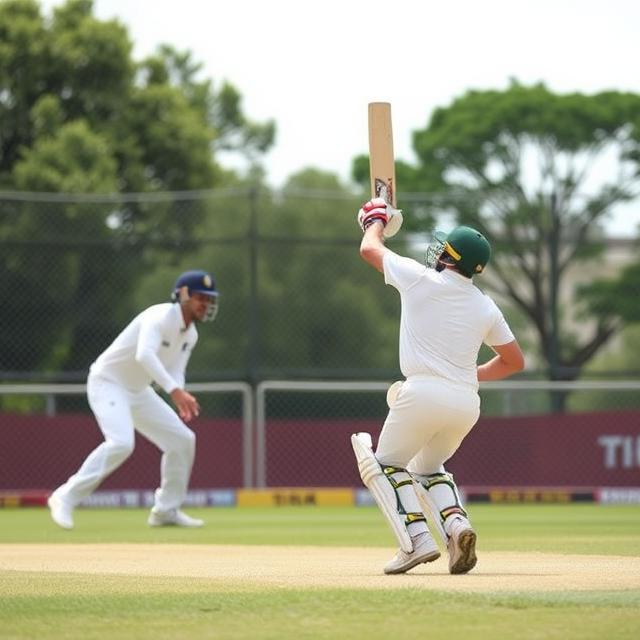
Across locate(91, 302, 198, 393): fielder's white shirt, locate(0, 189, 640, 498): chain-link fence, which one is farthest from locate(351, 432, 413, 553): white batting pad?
locate(0, 189, 640, 498): chain-link fence

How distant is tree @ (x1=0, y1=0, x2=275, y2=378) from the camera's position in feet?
76.5

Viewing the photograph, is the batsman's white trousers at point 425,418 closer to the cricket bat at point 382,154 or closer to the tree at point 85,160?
the cricket bat at point 382,154

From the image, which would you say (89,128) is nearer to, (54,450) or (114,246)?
(114,246)

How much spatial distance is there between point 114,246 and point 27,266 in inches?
46.6

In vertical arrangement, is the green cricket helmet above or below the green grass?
above

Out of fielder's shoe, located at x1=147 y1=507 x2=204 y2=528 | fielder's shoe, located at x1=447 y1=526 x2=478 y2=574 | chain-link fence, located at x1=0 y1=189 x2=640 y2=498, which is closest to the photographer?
fielder's shoe, located at x1=447 y1=526 x2=478 y2=574

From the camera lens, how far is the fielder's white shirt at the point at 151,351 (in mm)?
13281

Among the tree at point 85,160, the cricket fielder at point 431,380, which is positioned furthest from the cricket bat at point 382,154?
the tree at point 85,160

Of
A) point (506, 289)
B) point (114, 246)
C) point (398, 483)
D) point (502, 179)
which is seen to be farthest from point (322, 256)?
point (398, 483)

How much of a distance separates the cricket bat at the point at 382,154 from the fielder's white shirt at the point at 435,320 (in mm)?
998

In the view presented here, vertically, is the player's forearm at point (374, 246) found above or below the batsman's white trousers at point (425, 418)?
above

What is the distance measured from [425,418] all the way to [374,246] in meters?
0.93

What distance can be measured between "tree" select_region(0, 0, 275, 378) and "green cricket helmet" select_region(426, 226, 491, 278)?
47.1 ft

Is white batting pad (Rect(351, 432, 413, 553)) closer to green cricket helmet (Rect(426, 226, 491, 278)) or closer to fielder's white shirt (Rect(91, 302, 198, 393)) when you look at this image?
green cricket helmet (Rect(426, 226, 491, 278))
